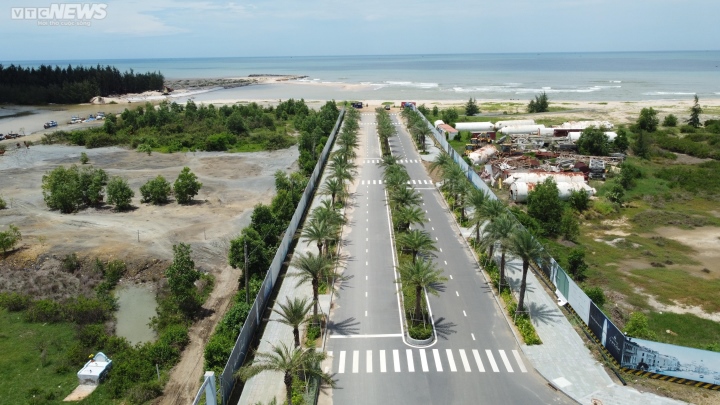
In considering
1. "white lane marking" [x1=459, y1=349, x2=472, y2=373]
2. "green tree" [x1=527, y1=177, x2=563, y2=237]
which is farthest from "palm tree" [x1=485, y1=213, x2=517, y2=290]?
"green tree" [x1=527, y1=177, x2=563, y2=237]

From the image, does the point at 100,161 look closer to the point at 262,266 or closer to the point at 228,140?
the point at 228,140

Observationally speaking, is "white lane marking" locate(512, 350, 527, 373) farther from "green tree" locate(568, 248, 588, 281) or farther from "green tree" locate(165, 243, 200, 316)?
"green tree" locate(165, 243, 200, 316)

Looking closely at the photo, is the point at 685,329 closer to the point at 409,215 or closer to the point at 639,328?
the point at 639,328

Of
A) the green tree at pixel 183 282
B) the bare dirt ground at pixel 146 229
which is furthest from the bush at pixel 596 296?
the green tree at pixel 183 282

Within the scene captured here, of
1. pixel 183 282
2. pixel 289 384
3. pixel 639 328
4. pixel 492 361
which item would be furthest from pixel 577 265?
pixel 183 282

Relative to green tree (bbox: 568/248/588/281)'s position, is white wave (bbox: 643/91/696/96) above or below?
above

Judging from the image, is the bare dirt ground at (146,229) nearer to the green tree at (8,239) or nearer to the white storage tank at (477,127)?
the green tree at (8,239)
